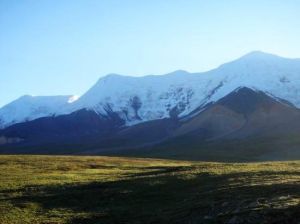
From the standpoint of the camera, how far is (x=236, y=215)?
33031 millimetres

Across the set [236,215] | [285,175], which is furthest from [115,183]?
[236,215]

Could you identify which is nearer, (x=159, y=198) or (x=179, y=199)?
(x=179, y=199)

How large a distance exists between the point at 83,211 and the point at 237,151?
153 metres

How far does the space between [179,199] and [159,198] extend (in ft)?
7.45

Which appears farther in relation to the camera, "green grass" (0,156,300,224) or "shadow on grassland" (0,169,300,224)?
"green grass" (0,156,300,224)

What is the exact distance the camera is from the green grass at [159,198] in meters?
34.8

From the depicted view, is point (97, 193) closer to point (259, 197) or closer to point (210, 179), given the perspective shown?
point (210, 179)

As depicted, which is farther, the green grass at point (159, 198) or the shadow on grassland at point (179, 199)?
the green grass at point (159, 198)

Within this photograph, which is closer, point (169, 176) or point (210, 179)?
point (210, 179)

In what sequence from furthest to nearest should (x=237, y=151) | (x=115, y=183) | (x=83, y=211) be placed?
(x=237, y=151) → (x=115, y=183) → (x=83, y=211)

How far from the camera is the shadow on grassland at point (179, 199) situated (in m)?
33.8

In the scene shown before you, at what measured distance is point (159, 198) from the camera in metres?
46.3

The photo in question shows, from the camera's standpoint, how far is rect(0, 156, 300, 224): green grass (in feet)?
114

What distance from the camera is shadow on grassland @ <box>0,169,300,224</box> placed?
1329 inches
